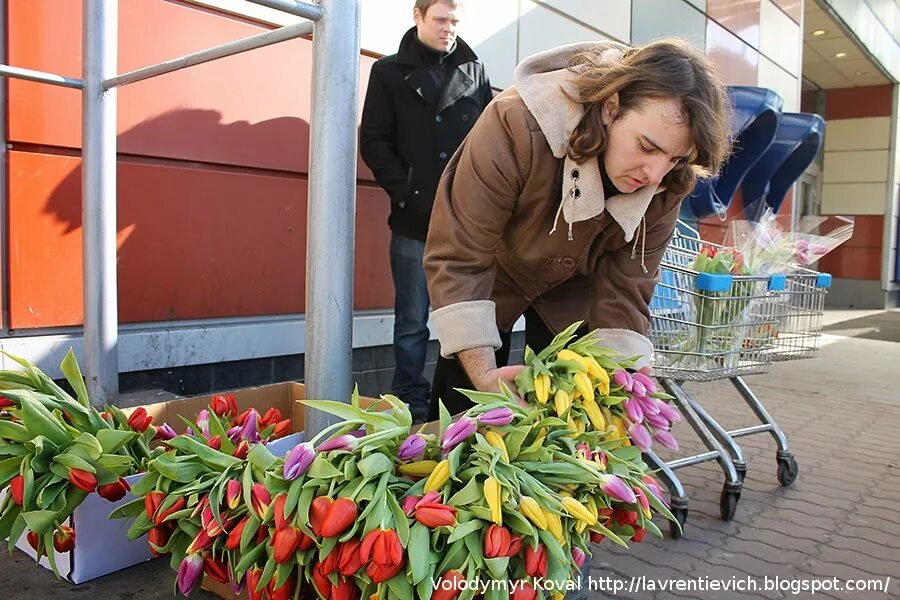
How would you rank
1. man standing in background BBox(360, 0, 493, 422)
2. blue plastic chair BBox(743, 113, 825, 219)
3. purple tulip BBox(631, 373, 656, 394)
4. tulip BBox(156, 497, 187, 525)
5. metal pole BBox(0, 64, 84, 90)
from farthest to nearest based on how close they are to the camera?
blue plastic chair BBox(743, 113, 825, 219) → man standing in background BBox(360, 0, 493, 422) → metal pole BBox(0, 64, 84, 90) → purple tulip BBox(631, 373, 656, 394) → tulip BBox(156, 497, 187, 525)

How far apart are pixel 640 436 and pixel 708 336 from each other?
173 centimetres

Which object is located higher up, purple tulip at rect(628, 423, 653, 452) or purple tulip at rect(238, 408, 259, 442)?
purple tulip at rect(628, 423, 653, 452)

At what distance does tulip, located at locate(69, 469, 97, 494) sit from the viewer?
3.94ft

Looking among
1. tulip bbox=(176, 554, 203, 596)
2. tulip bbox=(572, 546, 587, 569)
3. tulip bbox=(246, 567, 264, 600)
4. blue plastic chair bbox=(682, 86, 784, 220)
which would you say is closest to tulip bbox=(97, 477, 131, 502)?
tulip bbox=(176, 554, 203, 596)

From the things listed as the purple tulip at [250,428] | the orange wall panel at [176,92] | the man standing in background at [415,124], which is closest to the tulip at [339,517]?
the purple tulip at [250,428]

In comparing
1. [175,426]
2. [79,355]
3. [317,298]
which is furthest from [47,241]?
[317,298]

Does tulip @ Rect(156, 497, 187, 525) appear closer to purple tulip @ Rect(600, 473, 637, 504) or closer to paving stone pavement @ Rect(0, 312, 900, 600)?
paving stone pavement @ Rect(0, 312, 900, 600)

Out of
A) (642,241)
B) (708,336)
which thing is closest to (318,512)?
(642,241)

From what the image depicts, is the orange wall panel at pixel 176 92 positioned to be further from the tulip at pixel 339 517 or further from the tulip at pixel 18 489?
the tulip at pixel 339 517

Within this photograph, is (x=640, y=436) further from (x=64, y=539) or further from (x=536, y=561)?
(x=64, y=539)

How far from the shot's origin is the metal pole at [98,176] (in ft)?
6.29

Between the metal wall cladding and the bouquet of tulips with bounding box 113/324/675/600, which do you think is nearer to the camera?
the bouquet of tulips with bounding box 113/324/675/600

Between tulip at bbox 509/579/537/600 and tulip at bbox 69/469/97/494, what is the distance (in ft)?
2.23

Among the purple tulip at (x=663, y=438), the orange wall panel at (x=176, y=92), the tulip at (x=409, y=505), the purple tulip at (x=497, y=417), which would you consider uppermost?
the orange wall panel at (x=176, y=92)
